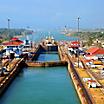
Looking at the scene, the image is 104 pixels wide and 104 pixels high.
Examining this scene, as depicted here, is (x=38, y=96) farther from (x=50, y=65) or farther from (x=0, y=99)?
(x=50, y=65)

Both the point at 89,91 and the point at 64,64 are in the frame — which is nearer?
the point at 89,91

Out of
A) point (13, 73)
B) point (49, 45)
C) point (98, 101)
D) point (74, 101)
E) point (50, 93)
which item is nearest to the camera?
point (98, 101)

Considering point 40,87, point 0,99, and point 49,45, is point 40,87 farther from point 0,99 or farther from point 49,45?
point 49,45

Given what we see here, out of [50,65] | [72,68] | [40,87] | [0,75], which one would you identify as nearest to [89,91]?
[40,87]

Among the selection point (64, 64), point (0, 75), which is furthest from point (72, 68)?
point (0, 75)

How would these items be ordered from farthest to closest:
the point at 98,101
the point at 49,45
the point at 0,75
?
the point at 49,45 < the point at 0,75 < the point at 98,101

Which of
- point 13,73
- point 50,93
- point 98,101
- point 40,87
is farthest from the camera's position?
point 13,73
